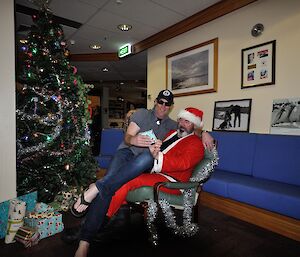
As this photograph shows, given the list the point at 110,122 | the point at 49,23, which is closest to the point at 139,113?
the point at 49,23

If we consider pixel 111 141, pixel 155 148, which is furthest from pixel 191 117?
pixel 111 141

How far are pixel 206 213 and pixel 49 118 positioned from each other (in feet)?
7.41

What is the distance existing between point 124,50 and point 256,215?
430 centimetres

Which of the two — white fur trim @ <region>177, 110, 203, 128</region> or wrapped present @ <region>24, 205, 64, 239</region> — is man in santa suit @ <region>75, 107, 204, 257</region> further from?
wrapped present @ <region>24, 205, 64, 239</region>

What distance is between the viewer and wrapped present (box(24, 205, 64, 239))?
219 cm

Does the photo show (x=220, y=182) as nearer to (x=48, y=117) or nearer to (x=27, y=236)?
(x=27, y=236)

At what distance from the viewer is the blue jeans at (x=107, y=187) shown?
6.06ft

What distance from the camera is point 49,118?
2943mm

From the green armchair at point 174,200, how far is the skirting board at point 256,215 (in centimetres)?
61

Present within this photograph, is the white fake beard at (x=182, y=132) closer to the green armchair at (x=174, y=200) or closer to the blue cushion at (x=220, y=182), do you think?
the green armchair at (x=174, y=200)

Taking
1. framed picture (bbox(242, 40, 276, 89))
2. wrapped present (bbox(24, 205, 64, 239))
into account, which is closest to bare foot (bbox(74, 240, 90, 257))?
wrapped present (bbox(24, 205, 64, 239))

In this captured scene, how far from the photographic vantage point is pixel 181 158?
210 cm

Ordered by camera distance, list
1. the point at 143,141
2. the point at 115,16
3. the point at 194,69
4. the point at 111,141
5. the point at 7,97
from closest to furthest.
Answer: the point at 143,141
the point at 7,97
the point at 115,16
the point at 194,69
the point at 111,141

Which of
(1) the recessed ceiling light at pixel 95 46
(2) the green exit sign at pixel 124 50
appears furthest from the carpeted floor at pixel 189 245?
(1) the recessed ceiling light at pixel 95 46
